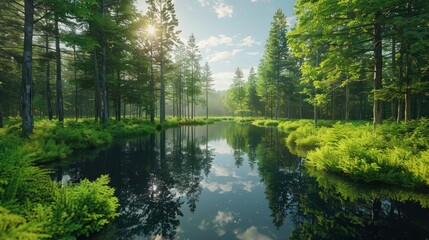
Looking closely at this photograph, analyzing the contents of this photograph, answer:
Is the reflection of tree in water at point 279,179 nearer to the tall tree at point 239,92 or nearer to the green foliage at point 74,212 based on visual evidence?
the green foliage at point 74,212

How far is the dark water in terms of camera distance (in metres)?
4.65

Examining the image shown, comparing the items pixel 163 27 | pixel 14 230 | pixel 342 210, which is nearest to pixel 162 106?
pixel 163 27

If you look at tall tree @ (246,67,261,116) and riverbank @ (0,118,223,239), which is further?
tall tree @ (246,67,261,116)

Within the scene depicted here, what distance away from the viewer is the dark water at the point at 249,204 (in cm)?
465

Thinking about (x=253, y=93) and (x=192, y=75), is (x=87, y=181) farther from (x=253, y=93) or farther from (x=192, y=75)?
(x=253, y=93)

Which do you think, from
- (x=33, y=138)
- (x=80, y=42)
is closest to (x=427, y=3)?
(x=80, y=42)

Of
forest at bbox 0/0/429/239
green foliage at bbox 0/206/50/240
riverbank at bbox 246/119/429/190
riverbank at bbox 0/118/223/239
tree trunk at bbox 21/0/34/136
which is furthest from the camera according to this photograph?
tree trunk at bbox 21/0/34/136

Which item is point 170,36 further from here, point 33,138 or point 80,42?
point 33,138

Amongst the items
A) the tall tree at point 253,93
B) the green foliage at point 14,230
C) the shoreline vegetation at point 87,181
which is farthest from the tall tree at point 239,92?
the green foliage at point 14,230

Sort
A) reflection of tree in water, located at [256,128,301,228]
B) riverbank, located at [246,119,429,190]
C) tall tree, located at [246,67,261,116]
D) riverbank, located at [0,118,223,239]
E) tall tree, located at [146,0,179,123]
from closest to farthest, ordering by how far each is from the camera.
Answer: riverbank, located at [0,118,223,239] → reflection of tree in water, located at [256,128,301,228] → riverbank, located at [246,119,429,190] → tall tree, located at [146,0,179,123] → tall tree, located at [246,67,261,116]

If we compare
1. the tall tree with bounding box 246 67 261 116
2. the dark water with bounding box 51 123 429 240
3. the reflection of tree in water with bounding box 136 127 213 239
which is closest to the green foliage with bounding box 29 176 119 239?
the dark water with bounding box 51 123 429 240

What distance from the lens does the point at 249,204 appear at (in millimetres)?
6273

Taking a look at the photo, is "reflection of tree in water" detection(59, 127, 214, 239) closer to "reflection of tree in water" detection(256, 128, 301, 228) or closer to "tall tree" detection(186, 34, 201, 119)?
"reflection of tree in water" detection(256, 128, 301, 228)

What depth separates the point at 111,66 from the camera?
2370cm
